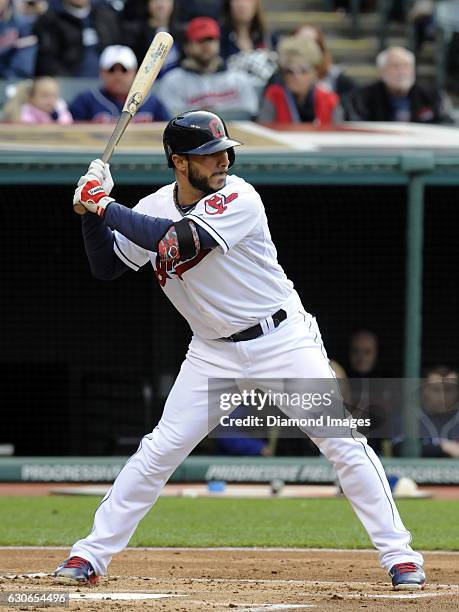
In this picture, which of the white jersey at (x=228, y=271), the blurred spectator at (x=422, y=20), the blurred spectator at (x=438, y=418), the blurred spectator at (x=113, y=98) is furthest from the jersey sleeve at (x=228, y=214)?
the blurred spectator at (x=422, y=20)

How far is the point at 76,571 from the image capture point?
4379mm

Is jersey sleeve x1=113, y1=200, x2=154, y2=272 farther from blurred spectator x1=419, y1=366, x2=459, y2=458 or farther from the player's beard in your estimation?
blurred spectator x1=419, y1=366, x2=459, y2=458

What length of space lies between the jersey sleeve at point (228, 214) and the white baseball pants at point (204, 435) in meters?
0.39

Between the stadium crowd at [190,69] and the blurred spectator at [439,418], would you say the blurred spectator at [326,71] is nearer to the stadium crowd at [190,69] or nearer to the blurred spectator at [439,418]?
the stadium crowd at [190,69]

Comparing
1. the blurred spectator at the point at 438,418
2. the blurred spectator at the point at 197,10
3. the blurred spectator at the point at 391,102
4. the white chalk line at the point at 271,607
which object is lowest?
the blurred spectator at the point at 438,418

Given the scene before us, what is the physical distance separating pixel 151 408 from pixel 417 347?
2.04m

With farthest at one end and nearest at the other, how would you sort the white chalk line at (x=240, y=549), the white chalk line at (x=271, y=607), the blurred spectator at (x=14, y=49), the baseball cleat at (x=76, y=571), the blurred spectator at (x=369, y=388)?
the blurred spectator at (x=14, y=49) < the blurred spectator at (x=369, y=388) < the white chalk line at (x=240, y=549) < the baseball cleat at (x=76, y=571) < the white chalk line at (x=271, y=607)

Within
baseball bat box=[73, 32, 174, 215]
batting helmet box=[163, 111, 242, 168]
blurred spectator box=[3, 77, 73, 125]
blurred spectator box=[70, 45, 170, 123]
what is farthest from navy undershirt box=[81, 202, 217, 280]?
blurred spectator box=[3, 77, 73, 125]

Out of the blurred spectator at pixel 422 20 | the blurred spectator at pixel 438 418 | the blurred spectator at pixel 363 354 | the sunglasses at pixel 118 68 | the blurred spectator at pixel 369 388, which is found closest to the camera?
the blurred spectator at pixel 369 388

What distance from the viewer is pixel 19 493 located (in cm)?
805

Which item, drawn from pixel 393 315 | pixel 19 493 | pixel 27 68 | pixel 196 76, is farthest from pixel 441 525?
pixel 27 68

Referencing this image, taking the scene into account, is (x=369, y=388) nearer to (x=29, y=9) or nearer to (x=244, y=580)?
(x=244, y=580)

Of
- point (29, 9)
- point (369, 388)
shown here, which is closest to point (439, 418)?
point (369, 388)

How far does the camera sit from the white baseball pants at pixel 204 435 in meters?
4.41
